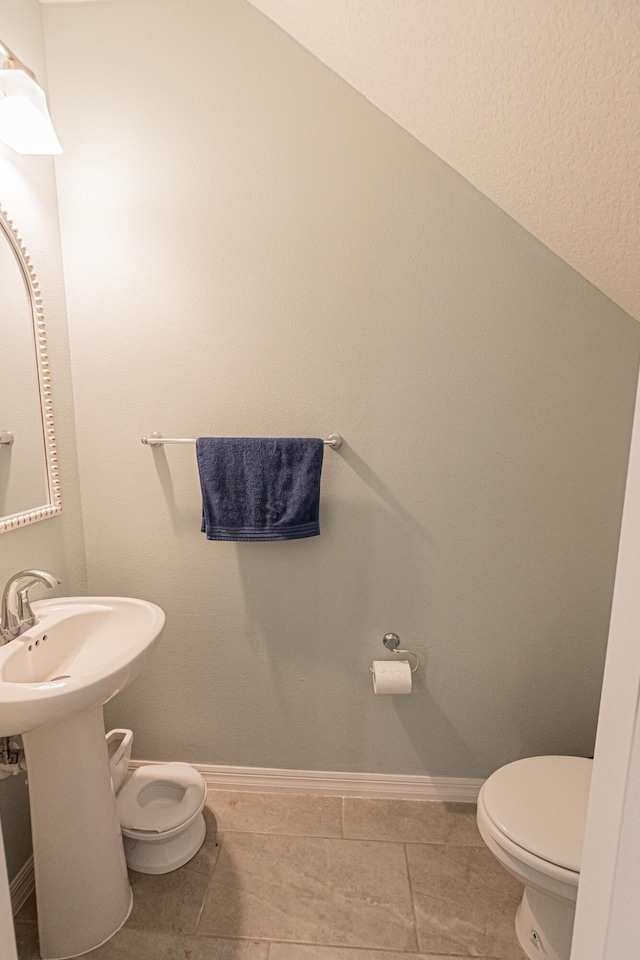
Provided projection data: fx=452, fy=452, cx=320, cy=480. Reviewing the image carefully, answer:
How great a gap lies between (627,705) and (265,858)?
1420mm

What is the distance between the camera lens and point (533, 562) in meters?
1.52

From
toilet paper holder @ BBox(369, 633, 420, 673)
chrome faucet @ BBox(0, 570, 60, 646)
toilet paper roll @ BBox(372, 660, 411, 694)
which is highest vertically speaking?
chrome faucet @ BBox(0, 570, 60, 646)

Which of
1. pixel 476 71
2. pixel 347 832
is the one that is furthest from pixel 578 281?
pixel 347 832

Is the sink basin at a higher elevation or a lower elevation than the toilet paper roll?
higher

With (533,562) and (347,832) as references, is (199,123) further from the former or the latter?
(347,832)

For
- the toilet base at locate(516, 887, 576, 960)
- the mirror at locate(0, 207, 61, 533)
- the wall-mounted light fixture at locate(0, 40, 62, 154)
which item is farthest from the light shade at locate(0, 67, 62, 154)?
the toilet base at locate(516, 887, 576, 960)

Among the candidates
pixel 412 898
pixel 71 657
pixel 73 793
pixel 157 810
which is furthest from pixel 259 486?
pixel 412 898

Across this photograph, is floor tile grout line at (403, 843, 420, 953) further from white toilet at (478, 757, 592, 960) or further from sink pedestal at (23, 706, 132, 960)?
sink pedestal at (23, 706, 132, 960)

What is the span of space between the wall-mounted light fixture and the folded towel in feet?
2.82

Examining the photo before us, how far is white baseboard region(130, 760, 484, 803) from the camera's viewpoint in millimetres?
1647

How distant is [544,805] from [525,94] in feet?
5.54

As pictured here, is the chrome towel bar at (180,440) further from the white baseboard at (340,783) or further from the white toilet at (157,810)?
the white baseboard at (340,783)

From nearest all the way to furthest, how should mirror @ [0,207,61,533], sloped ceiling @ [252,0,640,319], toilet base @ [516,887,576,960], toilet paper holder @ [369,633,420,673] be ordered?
sloped ceiling @ [252,0,640,319]
toilet base @ [516,887,576,960]
mirror @ [0,207,61,533]
toilet paper holder @ [369,633,420,673]

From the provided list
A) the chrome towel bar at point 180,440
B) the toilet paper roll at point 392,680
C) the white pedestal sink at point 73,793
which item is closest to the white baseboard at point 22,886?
the white pedestal sink at point 73,793
